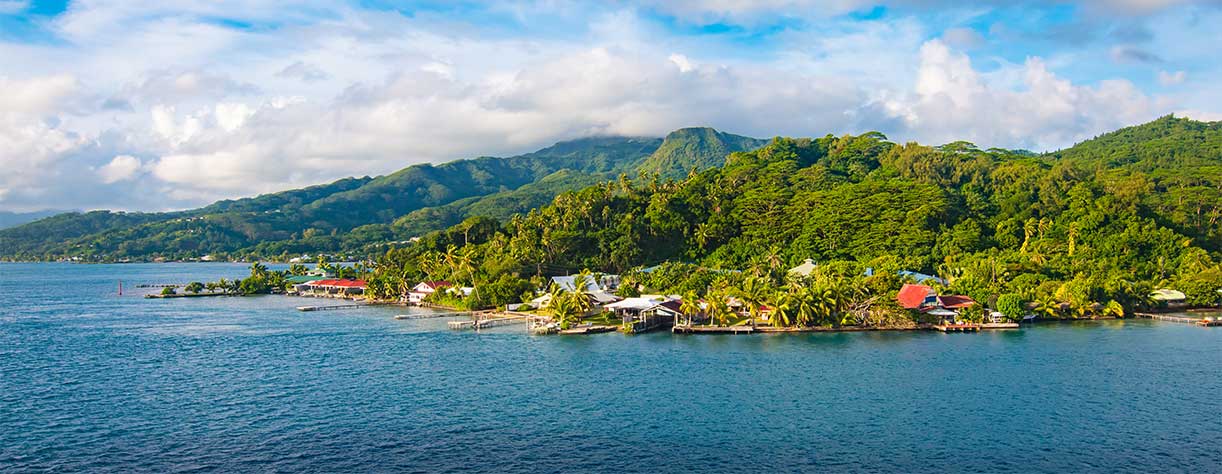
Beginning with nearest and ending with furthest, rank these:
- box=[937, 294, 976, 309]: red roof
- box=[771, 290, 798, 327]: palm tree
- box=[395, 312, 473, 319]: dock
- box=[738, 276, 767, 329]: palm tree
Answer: box=[771, 290, 798, 327]: palm tree
box=[738, 276, 767, 329]: palm tree
box=[937, 294, 976, 309]: red roof
box=[395, 312, 473, 319]: dock

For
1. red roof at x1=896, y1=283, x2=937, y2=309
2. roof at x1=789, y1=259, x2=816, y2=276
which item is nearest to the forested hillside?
red roof at x1=896, y1=283, x2=937, y2=309

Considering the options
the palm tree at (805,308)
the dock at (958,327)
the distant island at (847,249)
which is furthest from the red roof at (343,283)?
the dock at (958,327)

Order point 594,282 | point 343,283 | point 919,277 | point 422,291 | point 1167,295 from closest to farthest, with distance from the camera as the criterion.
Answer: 1. point 1167,295
2. point 919,277
3. point 594,282
4. point 422,291
5. point 343,283

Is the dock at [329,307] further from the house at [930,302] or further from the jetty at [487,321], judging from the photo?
the house at [930,302]

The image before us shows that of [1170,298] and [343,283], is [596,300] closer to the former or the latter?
[343,283]

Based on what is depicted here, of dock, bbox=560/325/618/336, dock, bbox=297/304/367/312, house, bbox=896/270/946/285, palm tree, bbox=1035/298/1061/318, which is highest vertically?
house, bbox=896/270/946/285

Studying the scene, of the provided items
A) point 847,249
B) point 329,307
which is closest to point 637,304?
point 329,307

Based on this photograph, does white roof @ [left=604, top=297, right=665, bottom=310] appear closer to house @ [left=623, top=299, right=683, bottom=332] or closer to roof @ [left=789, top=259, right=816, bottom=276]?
house @ [left=623, top=299, right=683, bottom=332]
